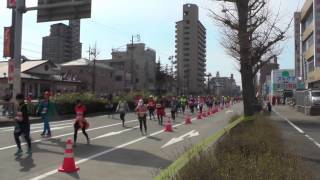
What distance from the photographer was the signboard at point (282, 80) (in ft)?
253

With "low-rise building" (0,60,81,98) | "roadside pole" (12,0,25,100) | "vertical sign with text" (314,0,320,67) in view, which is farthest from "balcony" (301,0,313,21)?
"roadside pole" (12,0,25,100)

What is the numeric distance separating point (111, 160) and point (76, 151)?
206 cm

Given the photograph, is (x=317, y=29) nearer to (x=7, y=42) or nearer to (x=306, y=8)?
(x=7, y=42)

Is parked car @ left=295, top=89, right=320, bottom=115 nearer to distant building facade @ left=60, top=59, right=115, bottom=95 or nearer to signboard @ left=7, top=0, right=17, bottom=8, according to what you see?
signboard @ left=7, top=0, right=17, bottom=8

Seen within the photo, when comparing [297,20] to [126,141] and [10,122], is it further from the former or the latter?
[126,141]

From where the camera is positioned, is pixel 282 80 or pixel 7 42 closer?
pixel 7 42

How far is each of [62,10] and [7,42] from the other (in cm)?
475

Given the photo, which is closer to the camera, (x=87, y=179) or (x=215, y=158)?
(x=215, y=158)

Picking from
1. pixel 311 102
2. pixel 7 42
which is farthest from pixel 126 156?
pixel 311 102

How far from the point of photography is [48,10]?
83.6 feet

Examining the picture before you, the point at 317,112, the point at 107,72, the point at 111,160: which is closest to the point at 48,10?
the point at 111,160

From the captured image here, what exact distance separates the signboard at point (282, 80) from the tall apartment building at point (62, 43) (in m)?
33.7

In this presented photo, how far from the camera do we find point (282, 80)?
79625 mm

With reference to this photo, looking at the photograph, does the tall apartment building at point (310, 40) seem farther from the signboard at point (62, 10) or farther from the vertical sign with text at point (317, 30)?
the signboard at point (62, 10)
